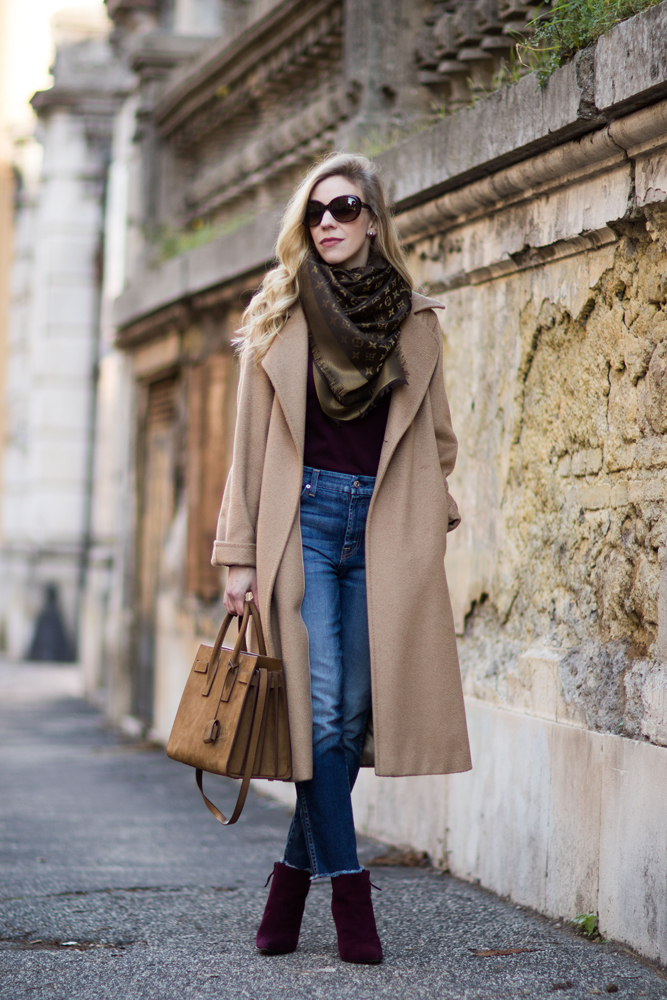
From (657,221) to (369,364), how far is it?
2.87 ft

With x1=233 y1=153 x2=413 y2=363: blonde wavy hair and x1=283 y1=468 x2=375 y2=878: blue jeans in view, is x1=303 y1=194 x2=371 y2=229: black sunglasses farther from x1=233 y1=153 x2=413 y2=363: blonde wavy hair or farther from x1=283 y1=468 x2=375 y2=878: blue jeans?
x1=283 y1=468 x2=375 y2=878: blue jeans

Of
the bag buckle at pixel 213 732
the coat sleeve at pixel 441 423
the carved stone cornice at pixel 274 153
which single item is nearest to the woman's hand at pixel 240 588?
the bag buckle at pixel 213 732

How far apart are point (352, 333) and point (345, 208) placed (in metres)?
0.34

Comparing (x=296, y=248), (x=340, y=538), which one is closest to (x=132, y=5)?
(x=296, y=248)

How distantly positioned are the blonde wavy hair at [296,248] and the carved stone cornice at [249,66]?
10.6 feet

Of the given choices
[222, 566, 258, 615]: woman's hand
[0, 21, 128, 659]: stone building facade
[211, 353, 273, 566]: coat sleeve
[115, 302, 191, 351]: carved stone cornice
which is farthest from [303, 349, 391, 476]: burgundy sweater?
[0, 21, 128, 659]: stone building facade

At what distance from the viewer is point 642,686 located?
3.48 m

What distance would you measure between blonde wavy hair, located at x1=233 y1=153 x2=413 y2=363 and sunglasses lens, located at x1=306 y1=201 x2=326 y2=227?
0.06 ft

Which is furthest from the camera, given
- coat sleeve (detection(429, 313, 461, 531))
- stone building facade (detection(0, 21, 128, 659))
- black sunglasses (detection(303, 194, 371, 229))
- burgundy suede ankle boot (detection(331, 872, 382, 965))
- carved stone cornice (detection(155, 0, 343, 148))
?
Result: stone building facade (detection(0, 21, 128, 659))

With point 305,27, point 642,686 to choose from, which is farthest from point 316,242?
point 305,27

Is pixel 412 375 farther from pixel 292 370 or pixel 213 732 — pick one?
pixel 213 732

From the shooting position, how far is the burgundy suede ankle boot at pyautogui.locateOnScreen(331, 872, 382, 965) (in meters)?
3.26

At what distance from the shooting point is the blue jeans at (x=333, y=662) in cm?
328

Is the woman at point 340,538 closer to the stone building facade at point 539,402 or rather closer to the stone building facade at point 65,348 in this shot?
the stone building facade at point 539,402
